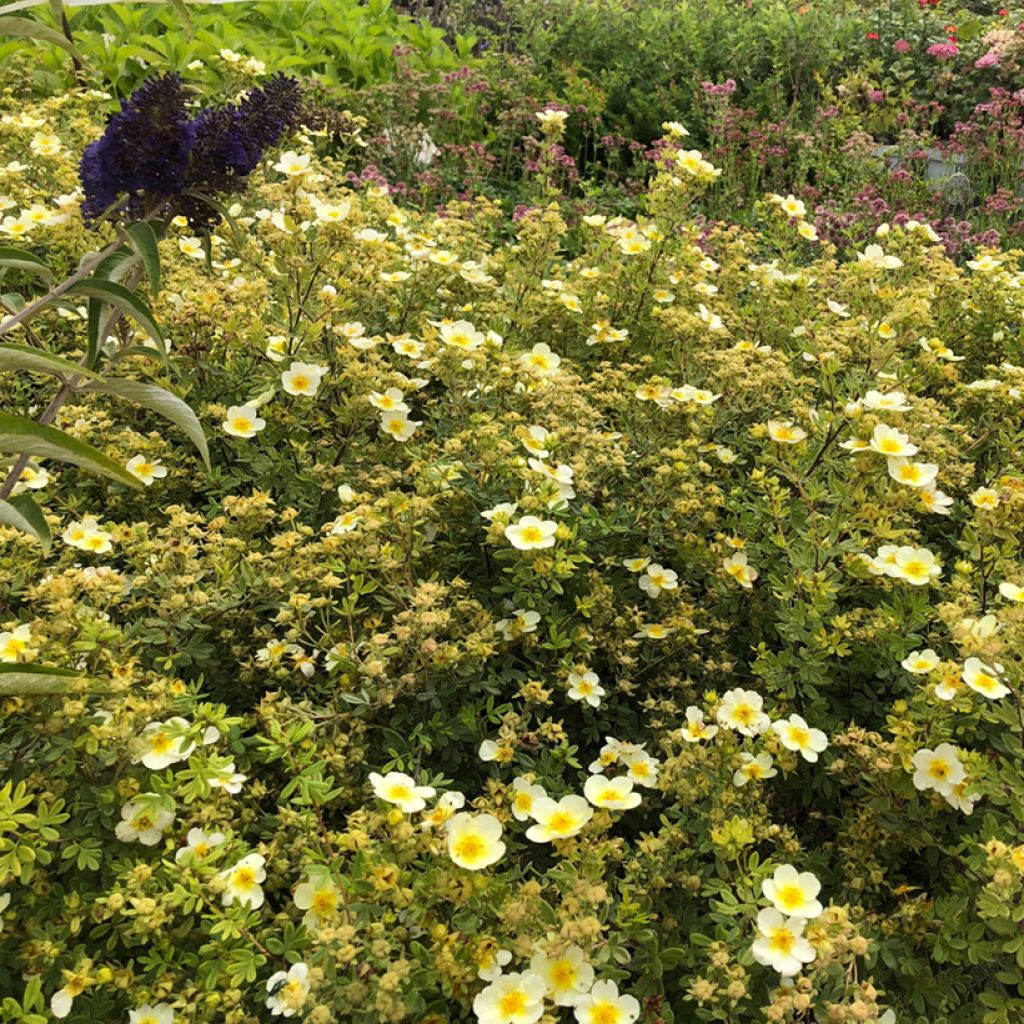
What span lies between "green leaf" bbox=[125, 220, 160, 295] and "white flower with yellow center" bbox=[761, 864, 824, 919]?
1.18 meters

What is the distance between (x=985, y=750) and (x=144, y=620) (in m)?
1.41

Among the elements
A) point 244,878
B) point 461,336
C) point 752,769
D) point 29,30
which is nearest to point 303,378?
point 461,336

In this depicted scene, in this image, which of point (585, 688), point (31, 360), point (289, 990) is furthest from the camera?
point (585, 688)

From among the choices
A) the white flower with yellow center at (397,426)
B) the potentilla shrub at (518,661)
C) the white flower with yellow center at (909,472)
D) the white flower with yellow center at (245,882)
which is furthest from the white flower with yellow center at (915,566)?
the white flower with yellow center at (245,882)

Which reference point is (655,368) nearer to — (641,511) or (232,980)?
(641,511)

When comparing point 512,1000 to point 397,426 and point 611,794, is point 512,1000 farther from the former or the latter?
point 397,426

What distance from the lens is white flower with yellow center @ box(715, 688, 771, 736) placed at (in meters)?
1.54

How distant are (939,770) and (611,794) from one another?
47 centimetres

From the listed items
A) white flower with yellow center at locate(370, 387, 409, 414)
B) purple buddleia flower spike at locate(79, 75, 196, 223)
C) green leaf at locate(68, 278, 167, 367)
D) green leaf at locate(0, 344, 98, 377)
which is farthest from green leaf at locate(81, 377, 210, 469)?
white flower with yellow center at locate(370, 387, 409, 414)

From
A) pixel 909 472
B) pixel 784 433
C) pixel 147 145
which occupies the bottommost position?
pixel 784 433

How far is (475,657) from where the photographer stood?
1583mm

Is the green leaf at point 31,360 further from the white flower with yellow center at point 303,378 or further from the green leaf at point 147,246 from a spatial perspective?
the white flower with yellow center at point 303,378

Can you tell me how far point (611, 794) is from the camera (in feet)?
4.61

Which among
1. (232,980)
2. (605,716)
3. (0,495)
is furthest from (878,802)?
(0,495)
